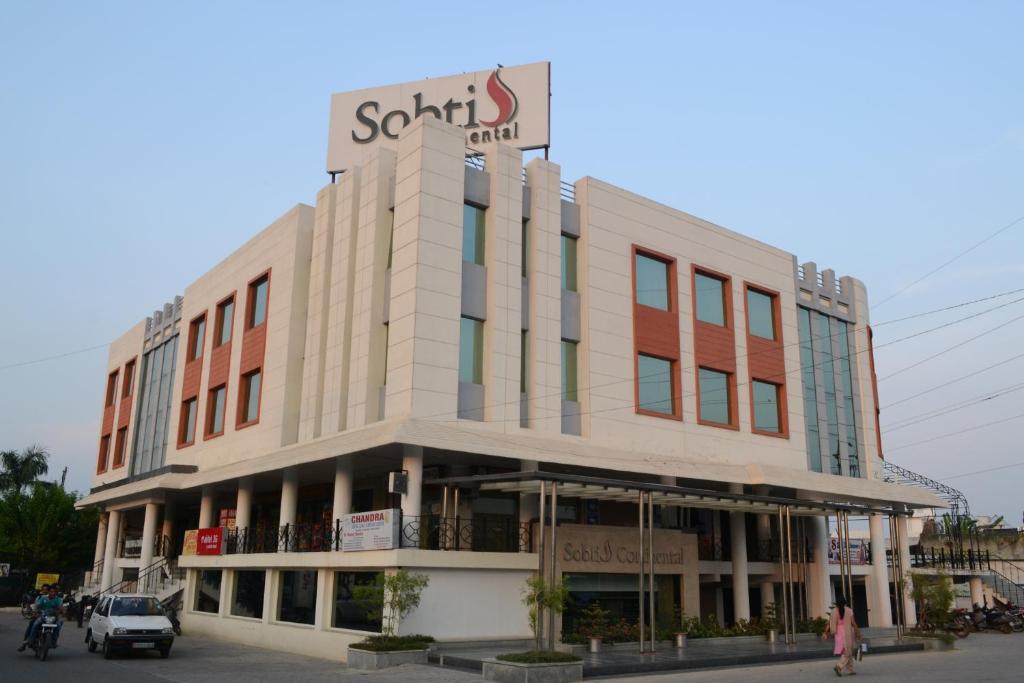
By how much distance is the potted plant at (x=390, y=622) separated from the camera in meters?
20.7

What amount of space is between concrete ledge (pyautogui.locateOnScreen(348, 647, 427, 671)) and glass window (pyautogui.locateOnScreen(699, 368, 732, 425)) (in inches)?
584

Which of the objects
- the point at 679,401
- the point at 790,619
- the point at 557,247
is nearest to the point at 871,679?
the point at 790,619

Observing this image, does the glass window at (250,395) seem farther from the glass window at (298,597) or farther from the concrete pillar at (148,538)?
the concrete pillar at (148,538)

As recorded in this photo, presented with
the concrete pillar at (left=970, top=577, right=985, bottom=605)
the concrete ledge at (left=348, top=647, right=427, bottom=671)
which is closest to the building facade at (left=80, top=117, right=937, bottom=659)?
the concrete ledge at (left=348, top=647, right=427, bottom=671)

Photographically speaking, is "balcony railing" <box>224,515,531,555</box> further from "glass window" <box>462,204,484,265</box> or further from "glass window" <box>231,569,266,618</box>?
"glass window" <box>462,204,484,265</box>

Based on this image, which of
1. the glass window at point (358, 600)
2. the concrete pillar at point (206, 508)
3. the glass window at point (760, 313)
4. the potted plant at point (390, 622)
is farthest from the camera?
the concrete pillar at point (206, 508)

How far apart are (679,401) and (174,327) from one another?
85.9 ft

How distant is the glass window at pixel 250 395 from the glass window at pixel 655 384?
14.4 meters

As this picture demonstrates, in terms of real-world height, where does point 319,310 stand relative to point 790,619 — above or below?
above

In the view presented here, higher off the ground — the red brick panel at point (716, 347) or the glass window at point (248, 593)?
the red brick panel at point (716, 347)

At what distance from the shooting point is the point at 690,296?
32156 mm

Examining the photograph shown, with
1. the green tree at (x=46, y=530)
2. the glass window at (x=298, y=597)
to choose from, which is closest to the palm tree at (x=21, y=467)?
the green tree at (x=46, y=530)

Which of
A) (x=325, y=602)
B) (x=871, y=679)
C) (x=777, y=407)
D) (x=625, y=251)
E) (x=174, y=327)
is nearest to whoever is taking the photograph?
(x=871, y=679)

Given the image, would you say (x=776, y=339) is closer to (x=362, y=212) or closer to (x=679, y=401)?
(x=679, y=401)
